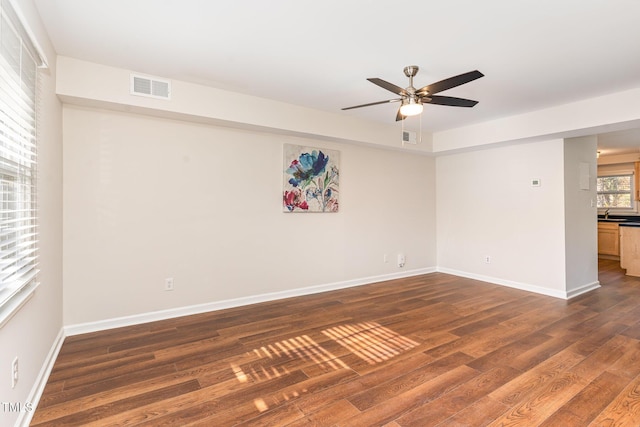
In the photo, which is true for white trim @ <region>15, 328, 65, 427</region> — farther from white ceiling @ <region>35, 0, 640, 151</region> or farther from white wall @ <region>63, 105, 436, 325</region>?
white ceiling @ <region>35, 0, 640, 151</region>

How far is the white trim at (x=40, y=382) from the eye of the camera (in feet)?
5.99

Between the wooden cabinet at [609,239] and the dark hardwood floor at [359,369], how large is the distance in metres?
3.89

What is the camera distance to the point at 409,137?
17.4 ft

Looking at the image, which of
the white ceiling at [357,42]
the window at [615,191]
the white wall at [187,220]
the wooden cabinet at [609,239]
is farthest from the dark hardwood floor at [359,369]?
the window at [615,191]

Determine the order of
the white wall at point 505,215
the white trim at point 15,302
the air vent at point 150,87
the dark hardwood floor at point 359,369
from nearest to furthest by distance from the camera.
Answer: the white trim at point 15,302, the dark hardwood floor at point 359,369, the air vent at point 150,87, the white wall at point 505,215

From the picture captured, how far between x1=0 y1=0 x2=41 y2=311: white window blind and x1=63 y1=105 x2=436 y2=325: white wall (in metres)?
1.08

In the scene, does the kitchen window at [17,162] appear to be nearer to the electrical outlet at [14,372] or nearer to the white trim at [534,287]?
the electrical outlet at [14,372]

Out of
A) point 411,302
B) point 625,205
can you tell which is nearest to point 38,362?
point 411,302

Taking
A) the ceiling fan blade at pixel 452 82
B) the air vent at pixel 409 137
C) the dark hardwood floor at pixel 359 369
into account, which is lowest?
the dark hardwood floor at pixel 359 369

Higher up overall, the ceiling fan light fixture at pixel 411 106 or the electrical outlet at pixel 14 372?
the ceiling fan light fixture at pixel 411 106

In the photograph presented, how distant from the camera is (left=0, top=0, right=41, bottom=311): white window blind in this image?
5.40 feet

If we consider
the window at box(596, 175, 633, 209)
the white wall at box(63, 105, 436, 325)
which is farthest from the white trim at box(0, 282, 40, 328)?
the window at box(596, 175, 633, 209)

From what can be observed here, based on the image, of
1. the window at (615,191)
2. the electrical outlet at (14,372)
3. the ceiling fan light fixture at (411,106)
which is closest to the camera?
the electrical outlet at (14,372)

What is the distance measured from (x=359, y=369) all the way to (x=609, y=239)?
24.8 feet
